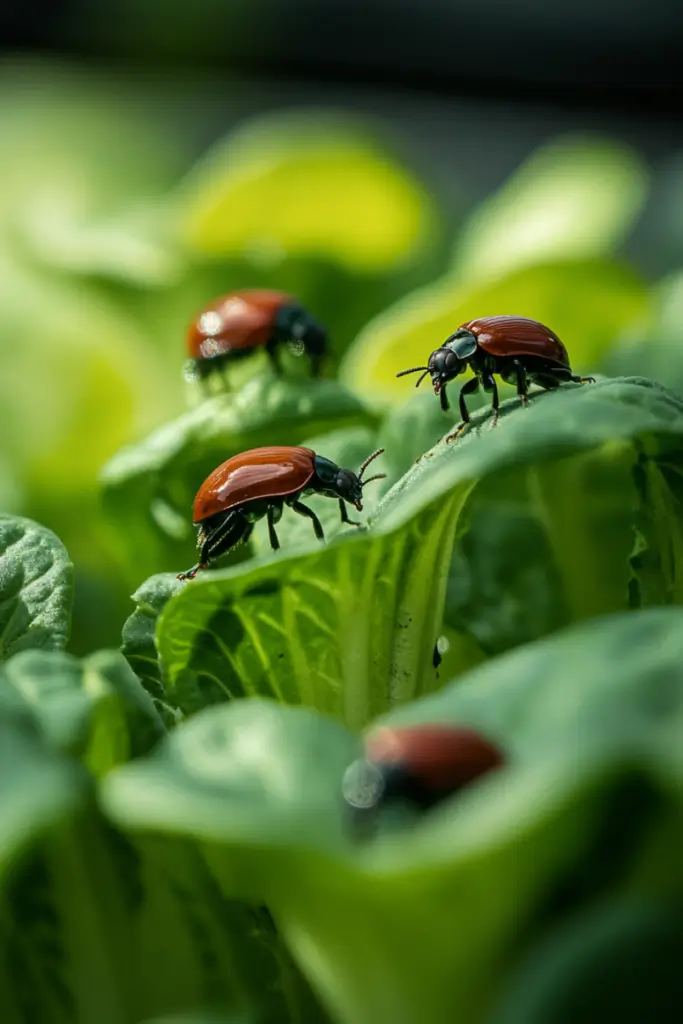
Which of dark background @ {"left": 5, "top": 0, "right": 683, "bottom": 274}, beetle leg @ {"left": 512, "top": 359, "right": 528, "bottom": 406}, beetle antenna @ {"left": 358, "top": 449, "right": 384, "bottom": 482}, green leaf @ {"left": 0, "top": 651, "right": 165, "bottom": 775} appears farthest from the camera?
dark background @ {"left": 5, "top": 0, "right": 683, "bottom": 274}

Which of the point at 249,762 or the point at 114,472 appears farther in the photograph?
the point at 114,472

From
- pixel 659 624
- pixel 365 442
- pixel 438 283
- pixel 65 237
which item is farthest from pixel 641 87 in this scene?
pixel 659 624

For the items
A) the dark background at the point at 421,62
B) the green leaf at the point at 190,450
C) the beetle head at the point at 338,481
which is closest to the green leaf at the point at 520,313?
the green leaf at the point at 190,450

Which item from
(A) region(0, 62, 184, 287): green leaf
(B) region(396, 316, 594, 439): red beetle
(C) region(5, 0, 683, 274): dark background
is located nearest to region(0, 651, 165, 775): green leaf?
(B) region(396, 316, 594, 439): red beetle

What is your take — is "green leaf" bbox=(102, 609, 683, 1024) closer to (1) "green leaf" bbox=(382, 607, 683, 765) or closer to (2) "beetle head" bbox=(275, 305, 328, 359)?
(1) "green leaf" bbox=(382, 607, 683, 765)

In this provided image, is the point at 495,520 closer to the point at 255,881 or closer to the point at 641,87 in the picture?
the point at 255,881

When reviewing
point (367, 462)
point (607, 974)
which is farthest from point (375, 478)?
point (607, 974)
